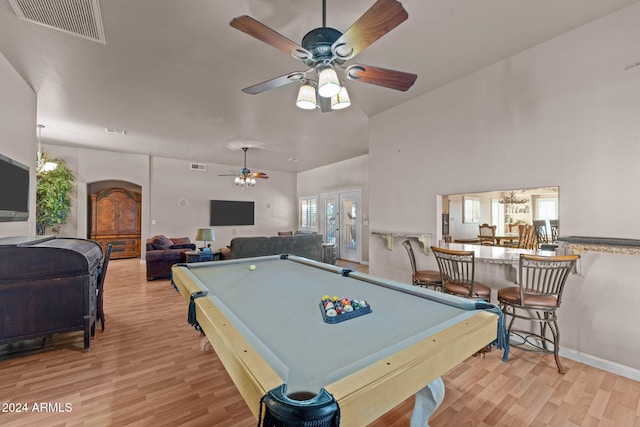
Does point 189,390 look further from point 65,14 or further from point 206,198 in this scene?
point 206,198

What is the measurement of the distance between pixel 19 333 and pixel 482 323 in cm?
350

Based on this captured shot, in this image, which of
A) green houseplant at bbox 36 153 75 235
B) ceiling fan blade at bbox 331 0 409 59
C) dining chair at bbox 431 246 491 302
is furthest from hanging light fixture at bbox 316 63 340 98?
green houseplant at bbox 36 153 75 235

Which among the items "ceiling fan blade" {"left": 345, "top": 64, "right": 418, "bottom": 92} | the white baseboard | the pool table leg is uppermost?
"ceiling fan blade" {"left": 345, "top": 64, "right": 418, "bottom": 92}

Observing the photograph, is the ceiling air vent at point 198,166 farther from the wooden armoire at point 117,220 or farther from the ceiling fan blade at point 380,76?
the ceiling fan blade at point 380,76

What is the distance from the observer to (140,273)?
5.89 metres

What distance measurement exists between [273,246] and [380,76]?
12.8 ft

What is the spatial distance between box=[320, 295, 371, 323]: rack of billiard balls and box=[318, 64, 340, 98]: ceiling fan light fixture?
1326 mm

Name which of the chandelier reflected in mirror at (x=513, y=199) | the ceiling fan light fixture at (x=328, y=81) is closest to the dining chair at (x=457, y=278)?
the ceiling fan light fixture at (x=328, y=81)

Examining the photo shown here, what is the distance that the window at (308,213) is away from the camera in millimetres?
9023

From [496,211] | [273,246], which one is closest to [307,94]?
[273,246]

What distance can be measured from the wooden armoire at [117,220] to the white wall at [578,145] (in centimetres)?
815

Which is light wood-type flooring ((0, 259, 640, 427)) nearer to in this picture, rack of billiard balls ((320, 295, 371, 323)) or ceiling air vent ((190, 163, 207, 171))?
rack of billiard balls ((320, 295, 371, 323))

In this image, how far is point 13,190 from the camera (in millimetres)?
2781

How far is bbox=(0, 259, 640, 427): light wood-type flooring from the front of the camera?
170 centimetres
